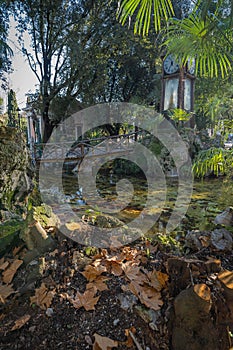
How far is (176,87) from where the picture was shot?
28.1 feet

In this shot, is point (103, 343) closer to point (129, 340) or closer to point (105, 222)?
point (129, 340)

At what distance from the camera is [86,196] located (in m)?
5.63

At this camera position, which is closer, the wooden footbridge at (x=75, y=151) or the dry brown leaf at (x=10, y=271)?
the dry brown leaf at (x=10, y=271)

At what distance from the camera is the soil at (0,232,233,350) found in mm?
1146

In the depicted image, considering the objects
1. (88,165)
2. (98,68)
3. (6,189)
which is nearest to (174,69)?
(98,68)

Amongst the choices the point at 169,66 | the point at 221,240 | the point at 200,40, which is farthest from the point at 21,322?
the point at 169,66

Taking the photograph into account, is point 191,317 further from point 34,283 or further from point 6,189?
point 6,189

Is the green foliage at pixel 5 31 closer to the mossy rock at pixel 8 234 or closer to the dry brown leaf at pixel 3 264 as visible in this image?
the mossy rock at pixel 8 234

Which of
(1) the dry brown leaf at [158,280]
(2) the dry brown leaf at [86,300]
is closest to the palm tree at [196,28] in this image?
(1) the dry brown leaf at [158,280]

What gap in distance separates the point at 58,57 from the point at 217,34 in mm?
10084

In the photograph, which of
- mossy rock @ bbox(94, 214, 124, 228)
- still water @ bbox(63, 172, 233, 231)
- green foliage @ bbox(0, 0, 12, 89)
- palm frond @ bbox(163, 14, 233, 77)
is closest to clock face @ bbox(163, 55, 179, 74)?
still water @ bbox(63, 172, 233, 231)

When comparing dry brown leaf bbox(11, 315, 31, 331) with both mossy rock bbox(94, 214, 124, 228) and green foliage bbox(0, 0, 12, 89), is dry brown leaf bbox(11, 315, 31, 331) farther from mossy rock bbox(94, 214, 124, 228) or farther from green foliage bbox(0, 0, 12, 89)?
green foliage bbox(0, 0, 12, 89)

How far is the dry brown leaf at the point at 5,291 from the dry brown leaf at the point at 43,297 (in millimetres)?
150

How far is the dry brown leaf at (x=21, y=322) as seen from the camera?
1180 mm
